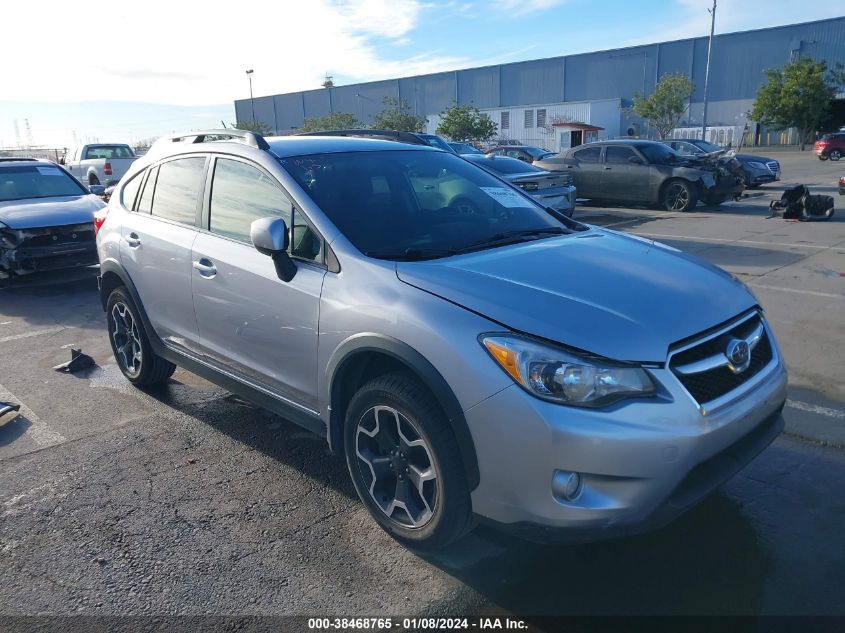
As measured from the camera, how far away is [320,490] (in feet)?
12.3

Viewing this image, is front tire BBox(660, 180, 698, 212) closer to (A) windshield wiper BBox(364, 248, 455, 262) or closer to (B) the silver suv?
(B) the silver suv

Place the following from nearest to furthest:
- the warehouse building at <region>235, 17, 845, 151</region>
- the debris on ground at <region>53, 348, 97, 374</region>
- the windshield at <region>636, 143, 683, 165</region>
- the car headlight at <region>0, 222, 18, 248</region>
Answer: the debris on ground at <region>53, 348, 97, 374</region>
the car headlight at <region>0, 222, 18, 248</region>
the windshield at <region>636, 143, 683, 165</region>
the warehouse building at <region>235, 17, 845, 151</region>

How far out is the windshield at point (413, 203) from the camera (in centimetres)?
346

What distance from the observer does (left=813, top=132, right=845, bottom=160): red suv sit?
118 feet

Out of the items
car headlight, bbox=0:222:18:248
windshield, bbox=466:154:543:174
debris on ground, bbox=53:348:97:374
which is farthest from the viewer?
windshield, bbox=466:154:543:174

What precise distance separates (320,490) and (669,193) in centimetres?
1342

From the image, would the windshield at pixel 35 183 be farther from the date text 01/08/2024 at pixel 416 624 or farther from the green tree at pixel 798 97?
the green tree at pixel 798 97

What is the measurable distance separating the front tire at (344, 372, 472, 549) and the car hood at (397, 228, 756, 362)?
1.53ft

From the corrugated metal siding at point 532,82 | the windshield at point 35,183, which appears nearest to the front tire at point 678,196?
the windshield at point 35,183

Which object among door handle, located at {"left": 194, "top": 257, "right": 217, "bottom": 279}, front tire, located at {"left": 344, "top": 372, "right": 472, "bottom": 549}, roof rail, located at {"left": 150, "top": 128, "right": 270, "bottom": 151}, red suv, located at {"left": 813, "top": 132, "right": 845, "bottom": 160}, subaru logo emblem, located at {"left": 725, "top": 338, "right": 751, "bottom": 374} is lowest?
red suv, located at {"left": 813, "top": 132, "right": 845, "bottom": 160}

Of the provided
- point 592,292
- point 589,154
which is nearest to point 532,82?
point 589,154

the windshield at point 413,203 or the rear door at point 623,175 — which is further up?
the windshield at point 413,203

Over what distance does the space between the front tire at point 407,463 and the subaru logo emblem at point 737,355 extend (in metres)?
1.18

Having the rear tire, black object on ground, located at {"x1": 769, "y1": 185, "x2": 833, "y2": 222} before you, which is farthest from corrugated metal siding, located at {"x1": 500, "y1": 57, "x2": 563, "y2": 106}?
the rear tire
